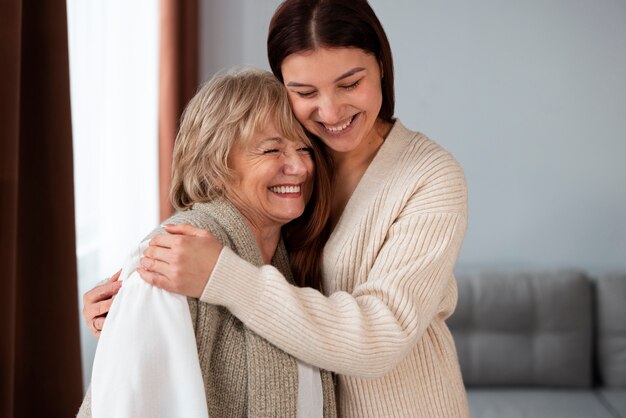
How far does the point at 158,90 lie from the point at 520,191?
5.87ft

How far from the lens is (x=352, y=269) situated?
5.19 ft

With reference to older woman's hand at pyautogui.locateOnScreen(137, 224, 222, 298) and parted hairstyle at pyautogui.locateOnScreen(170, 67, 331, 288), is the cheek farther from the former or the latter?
older woman's hand at pyautogui.locateOnScreen(137, 224, 222, 298)

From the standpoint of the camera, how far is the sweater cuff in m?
1.31

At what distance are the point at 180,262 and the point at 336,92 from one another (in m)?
0.49

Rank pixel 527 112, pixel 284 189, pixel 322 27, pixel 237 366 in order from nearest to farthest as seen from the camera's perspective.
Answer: pixel 237 366
pixel 322 27
pixel 284 189
pixel 527 112

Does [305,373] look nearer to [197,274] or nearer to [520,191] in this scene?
[197,274]

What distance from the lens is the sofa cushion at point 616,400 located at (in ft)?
10.8

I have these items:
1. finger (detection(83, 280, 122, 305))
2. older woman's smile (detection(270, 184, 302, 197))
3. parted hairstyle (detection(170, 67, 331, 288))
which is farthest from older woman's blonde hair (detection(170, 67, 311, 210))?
finger (detection(83, 280, 122, 305))

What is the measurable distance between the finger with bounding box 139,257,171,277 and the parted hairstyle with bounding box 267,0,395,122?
0.50 meters

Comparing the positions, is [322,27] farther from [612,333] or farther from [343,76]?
[612,333]

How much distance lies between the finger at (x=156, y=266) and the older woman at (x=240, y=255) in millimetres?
30

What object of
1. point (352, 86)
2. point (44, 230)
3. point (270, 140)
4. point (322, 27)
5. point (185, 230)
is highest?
point (322, 27)

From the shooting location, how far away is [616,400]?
3.40 metres

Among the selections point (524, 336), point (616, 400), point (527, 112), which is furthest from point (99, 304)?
point (527, 112)
